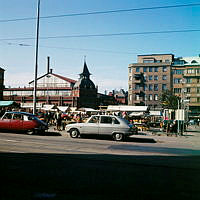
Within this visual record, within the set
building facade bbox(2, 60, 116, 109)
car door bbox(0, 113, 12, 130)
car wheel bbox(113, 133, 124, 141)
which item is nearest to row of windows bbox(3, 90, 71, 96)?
building facade bbox(2, 60, 116, 109)

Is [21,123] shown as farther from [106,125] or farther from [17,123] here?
[106,125]

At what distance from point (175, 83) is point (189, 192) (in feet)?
271

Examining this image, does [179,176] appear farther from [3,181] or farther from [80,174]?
[3,181]

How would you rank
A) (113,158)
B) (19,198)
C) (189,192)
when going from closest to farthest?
(19,198) → (189,192) → (113,158)

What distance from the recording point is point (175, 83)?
83.8 metres

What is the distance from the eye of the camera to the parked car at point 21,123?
58.4 feet

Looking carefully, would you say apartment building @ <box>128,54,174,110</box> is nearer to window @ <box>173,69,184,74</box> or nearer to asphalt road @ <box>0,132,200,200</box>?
window @ <box>173,69,184,74</box>

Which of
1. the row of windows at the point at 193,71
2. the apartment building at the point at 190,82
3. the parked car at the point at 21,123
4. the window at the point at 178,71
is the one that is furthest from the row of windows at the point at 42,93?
the parked car at the point at 21,123

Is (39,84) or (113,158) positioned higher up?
(39,84)

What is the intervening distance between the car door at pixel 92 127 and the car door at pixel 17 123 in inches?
205

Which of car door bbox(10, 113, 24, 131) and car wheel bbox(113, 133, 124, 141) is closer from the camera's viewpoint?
car wheel bbox(113, 133, 124, 141)

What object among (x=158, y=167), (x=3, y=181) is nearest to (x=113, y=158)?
(x=158, y=167)

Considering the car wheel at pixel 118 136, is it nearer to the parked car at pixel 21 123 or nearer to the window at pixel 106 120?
the window at pixel 106 120

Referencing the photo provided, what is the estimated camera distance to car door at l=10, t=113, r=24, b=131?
58.7ft
